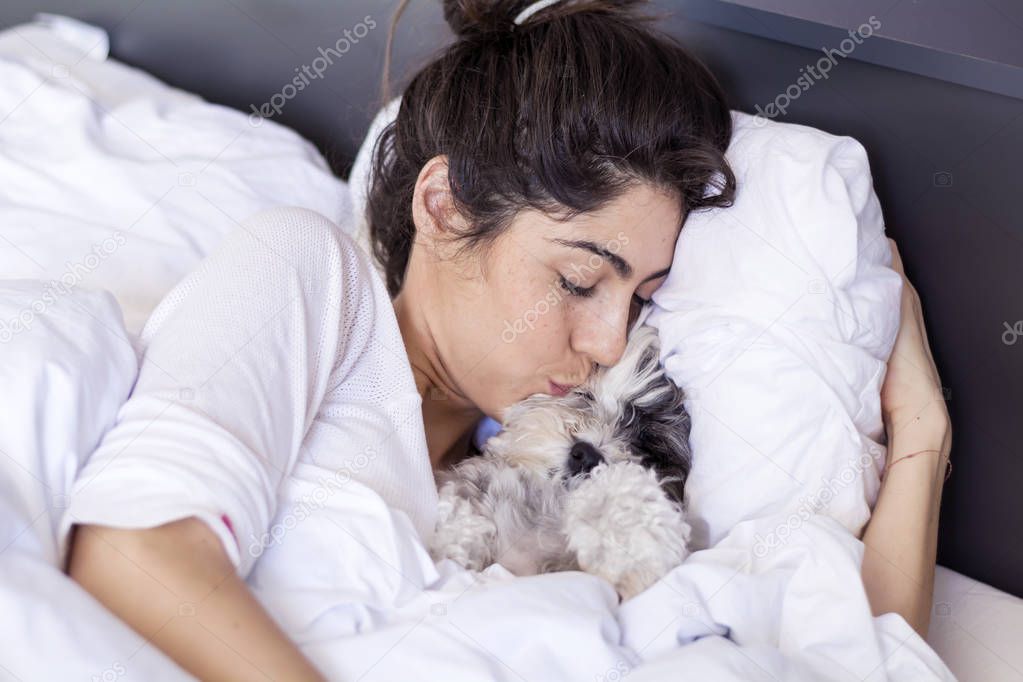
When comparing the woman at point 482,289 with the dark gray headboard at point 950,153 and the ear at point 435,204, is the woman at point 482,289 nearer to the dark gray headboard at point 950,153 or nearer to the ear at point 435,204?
the ear at point 435,204

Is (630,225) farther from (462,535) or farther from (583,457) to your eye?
(462,535)

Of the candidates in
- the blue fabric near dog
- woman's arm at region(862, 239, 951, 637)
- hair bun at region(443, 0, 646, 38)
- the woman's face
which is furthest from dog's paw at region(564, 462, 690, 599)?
hair bun at region(443, 0, 646, 38)

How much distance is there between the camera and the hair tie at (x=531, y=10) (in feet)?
7.16

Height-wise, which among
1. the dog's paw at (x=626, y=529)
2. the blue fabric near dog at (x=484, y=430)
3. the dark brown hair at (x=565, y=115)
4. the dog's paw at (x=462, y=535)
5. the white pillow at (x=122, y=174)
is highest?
the dark brown hair at (x=565, y=115)

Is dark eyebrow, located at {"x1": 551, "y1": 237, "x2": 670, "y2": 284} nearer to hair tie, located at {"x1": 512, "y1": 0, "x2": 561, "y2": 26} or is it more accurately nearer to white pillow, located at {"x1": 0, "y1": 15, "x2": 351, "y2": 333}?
hair tie, located at {"x1": 512, "y1": 0, "x2": 561, "y2": 26}

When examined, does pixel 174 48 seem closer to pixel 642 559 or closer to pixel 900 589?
pixel 642 559

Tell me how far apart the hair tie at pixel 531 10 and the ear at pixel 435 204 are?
370mm

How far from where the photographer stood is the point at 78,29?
316cm

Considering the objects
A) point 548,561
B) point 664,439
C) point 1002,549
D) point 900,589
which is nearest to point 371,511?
point 548,561

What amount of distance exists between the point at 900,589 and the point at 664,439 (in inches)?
21.6

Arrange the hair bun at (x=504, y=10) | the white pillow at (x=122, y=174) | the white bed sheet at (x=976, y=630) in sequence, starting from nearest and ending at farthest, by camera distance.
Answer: the white bed sheet at (x=976, y=630)
the hair bun at (x=504, y=10)
the white pillow at (x=122, y=174)

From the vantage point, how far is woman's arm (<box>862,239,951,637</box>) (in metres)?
1.85

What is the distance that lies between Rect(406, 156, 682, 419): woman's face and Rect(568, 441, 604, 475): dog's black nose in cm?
16

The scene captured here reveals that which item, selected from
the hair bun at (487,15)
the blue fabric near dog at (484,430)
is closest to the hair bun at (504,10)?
the hair bun at (487,15)
